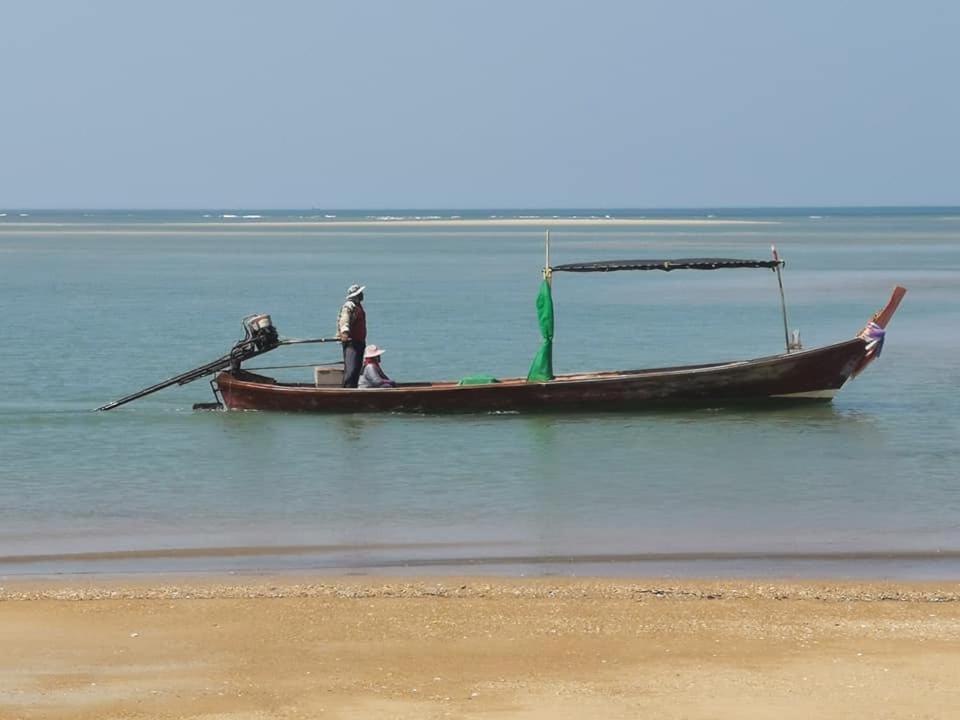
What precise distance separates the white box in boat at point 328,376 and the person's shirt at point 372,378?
0.32m

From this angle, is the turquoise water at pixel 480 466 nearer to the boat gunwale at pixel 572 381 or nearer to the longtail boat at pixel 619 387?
the longtail boat at pixel 619 387

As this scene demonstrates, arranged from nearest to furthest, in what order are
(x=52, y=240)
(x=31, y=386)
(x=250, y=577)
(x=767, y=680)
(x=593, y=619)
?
(x=767, y=680) → (x=593, y=619) → (x=250, y=577) → (x=31, y=386) → (x=52, y=240)

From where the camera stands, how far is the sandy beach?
286 inches

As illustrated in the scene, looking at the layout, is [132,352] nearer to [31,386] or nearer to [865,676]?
[31,386]

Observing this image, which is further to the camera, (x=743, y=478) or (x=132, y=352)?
(x=132, y=352)

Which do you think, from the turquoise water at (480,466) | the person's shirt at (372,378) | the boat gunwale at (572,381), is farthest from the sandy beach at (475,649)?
the person's shirt at (372,378)

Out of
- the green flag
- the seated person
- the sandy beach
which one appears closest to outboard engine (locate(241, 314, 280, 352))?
the seated person

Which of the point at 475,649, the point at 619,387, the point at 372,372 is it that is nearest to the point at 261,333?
the point at 372,372

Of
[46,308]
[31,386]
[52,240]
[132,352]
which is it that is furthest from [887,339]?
[52,240]

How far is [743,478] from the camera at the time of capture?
14.7 meters

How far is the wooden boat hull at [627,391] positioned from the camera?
1848cm

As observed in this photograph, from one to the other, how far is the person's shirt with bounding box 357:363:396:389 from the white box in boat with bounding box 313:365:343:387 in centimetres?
32

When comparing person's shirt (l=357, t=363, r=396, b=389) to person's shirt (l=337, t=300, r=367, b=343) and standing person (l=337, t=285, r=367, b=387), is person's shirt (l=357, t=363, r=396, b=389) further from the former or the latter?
person's shirt (l=337, t=300, r=367, b=343)

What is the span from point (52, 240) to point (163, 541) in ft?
314
